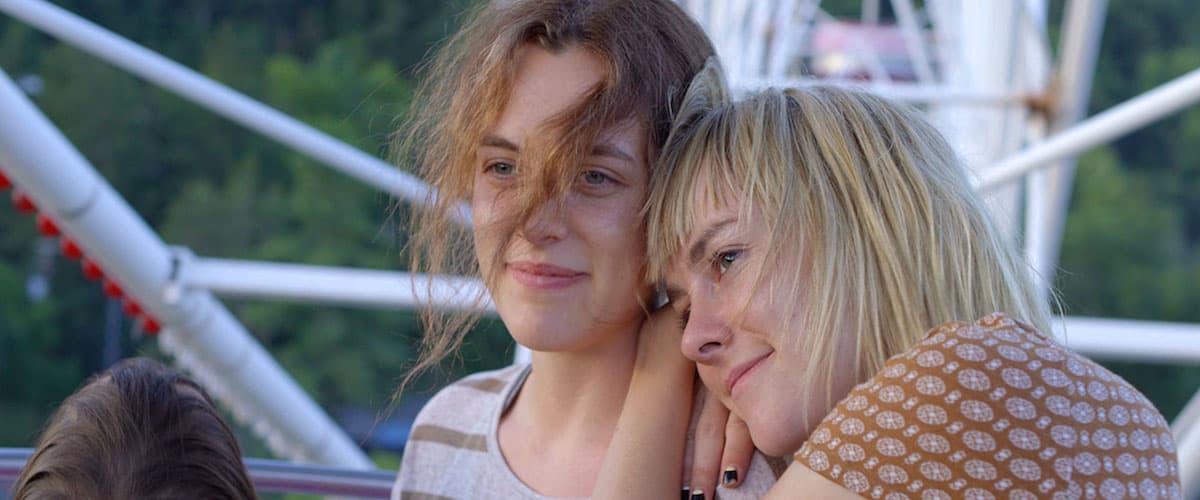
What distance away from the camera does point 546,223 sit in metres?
1.49

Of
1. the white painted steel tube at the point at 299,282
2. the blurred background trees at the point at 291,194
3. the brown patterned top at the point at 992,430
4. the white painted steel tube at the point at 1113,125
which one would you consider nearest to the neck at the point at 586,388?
the brown patterned top at the point at 992,430

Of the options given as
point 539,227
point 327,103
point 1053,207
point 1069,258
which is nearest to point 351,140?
point 327,103

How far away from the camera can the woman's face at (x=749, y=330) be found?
1.34 meters

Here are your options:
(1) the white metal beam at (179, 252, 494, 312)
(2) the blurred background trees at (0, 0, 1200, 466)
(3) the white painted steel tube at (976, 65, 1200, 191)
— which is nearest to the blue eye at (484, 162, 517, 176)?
(3) the white painted steel tube at (976, 65, 1200, 191)

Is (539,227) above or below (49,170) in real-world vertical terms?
above

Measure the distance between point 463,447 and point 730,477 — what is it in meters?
0.44

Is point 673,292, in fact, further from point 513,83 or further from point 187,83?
point 187,83

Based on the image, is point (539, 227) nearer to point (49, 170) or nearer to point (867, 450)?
point (867, 450)

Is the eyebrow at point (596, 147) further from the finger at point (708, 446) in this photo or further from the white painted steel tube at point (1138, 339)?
the white painted steel tube at point (1138, 339)

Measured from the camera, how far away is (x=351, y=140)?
4147 centimetres

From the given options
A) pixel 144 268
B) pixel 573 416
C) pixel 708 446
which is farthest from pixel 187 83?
pixel 708 446

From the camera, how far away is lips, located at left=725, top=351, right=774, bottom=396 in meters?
1.37

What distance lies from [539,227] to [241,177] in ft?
140

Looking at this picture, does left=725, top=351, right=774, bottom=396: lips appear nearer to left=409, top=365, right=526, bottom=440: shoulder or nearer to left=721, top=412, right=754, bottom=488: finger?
left=721, top=412, right=754, bottom=488: finger
